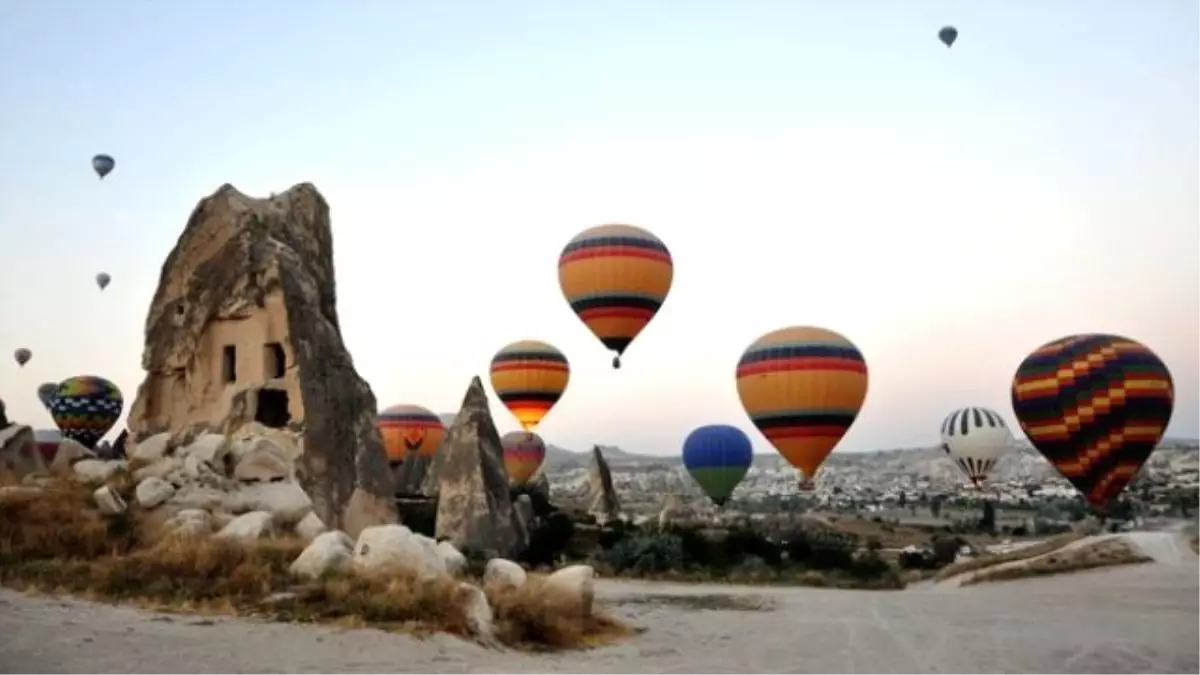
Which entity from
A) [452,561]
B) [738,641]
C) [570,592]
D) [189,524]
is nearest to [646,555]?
[452,561]

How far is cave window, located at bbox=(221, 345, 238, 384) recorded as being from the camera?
1997cm

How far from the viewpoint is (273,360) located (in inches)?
787

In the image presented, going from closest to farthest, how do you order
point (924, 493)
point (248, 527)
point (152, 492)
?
point (248, 527) < point (152, 492) < point (924, 493)

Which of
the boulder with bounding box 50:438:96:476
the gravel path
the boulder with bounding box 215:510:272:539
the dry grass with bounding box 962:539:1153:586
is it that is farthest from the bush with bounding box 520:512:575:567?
the boulder with bounding box 215:510:272:539

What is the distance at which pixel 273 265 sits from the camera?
19.7 metres

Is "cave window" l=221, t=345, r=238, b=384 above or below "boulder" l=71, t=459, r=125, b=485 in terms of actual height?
above

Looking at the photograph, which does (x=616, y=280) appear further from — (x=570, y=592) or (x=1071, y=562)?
(x=570, y=592)

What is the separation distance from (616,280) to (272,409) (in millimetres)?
14103

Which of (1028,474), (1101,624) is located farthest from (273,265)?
(1028,474)

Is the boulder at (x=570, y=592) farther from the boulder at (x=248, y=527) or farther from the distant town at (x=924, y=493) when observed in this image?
the distant town at (x=924, y=493)

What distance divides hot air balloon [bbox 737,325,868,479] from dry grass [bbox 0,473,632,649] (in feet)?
56.6

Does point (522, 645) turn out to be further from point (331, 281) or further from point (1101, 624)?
point (331, 281)

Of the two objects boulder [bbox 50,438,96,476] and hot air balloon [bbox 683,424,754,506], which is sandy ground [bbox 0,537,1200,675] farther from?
hot air balloon [bbox 683,424,754,506]

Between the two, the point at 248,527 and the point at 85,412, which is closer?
the point at 248,527
